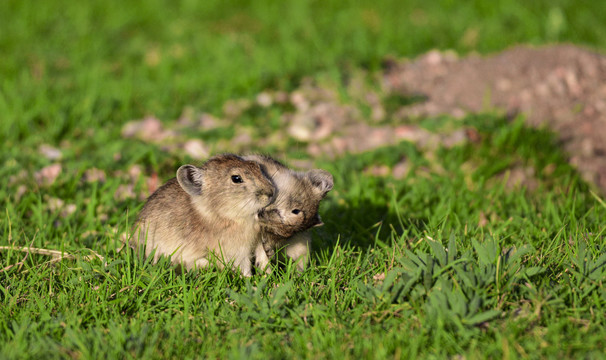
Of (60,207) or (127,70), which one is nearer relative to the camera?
(60,207)

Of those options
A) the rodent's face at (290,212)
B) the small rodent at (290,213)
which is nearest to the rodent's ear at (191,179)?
the small rodent at (290,213)

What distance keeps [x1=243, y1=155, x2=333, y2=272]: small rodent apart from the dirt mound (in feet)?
11.3

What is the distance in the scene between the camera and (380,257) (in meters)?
4.52

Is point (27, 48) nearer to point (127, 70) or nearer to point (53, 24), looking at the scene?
point (53, 24)

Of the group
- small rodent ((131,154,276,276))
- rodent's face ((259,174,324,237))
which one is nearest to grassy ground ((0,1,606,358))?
small rodent ((131,154,276,276))

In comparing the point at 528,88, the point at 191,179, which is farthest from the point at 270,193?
the point at 528,88

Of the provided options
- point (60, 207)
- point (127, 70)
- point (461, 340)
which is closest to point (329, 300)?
point (461, 340)

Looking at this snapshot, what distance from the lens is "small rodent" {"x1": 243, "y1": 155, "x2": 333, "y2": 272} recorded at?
165 inches

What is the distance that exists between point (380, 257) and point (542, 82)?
4301mm

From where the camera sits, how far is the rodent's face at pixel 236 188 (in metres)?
4.18

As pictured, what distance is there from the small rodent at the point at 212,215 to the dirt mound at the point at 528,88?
148 inches

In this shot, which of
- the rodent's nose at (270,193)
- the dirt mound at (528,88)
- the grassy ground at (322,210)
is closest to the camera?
the grassy ground at (322,210)

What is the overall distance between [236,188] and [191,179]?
1.23 ft

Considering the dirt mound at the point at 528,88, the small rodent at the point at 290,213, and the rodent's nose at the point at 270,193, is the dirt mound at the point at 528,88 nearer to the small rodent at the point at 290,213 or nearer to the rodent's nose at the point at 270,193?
the small rodent at the point at 290,213
